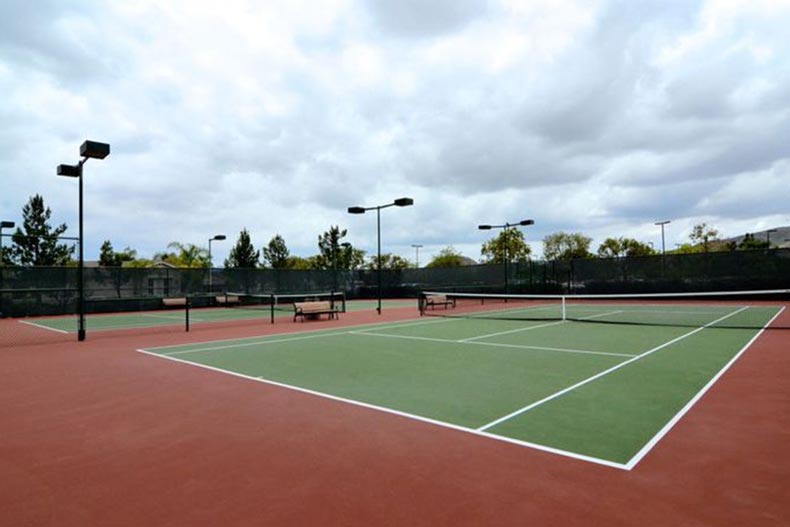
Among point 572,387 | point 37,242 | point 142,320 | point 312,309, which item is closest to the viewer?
point 572,387

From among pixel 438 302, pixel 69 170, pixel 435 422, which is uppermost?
pixel 69 170

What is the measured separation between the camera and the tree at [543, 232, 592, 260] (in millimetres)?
73938

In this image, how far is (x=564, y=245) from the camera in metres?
75.3

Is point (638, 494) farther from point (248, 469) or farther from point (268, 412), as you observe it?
point (268, 412)

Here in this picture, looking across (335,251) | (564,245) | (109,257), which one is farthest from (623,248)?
(109,257)

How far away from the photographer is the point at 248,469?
386cm

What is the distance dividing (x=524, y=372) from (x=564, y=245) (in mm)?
72293

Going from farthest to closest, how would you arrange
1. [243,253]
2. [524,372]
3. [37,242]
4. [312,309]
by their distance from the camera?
[243,253] → [37,242] → [312,309] → [524,372]

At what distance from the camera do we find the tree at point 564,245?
73.9m

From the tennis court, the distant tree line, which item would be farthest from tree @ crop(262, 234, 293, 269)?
the tennis court

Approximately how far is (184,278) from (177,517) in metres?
25.2

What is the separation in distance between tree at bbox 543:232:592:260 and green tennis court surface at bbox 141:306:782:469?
207ft

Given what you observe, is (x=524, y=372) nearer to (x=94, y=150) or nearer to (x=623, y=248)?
(x=94, y=150)

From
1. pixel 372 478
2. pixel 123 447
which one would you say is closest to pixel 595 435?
pixel 372 478
